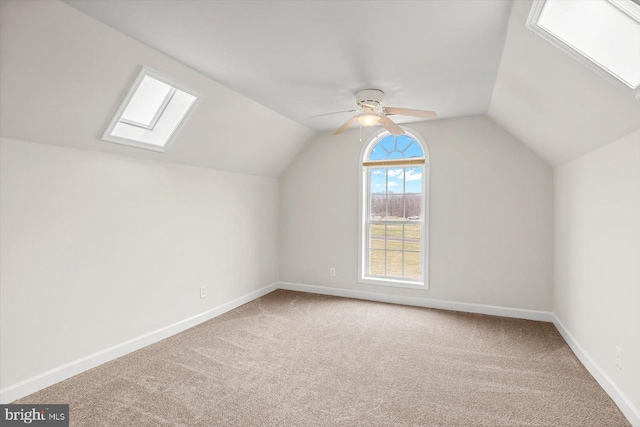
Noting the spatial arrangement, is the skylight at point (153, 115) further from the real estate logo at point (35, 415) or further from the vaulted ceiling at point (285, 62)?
the real estate logo at point (35, 415)

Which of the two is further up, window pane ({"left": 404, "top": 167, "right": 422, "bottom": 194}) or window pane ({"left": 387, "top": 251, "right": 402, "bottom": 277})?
window pane ({"left": 404, "top": 167, "right": 422, "bottom": 194})

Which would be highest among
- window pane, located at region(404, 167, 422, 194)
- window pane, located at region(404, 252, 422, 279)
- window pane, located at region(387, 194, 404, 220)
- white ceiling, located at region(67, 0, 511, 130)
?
white ceiling, located at region(67, 0, 511, 130)

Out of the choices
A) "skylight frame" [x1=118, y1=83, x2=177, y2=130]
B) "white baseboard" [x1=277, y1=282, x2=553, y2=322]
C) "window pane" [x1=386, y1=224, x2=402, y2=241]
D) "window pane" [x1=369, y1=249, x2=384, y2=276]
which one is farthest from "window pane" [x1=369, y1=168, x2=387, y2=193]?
"skylight frame" [x1=118, y1=83, x2=177, y2=130]

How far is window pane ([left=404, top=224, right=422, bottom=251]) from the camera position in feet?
14.5

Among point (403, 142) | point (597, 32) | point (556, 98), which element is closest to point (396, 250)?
point (403, 142)

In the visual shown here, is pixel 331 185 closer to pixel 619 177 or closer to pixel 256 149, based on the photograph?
pixel 256 149

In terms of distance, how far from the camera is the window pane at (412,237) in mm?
4430

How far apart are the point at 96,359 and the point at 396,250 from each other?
3516 millimetres

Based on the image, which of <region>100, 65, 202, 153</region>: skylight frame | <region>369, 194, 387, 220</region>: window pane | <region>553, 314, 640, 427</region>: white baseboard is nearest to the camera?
<region>553, 314, 640, 427</region>: white baseboard

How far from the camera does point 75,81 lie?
84.2 inches

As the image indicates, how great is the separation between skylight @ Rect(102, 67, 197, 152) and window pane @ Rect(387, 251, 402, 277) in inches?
123

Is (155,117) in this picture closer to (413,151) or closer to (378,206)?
(378,206)

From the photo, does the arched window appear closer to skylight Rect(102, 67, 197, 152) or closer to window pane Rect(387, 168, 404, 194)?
window pane Rect(387, 168, 404, 194)

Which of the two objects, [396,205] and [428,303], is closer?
[428,303]
